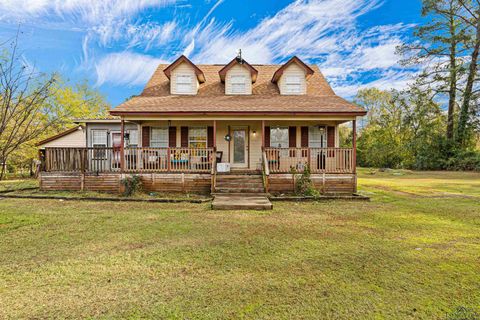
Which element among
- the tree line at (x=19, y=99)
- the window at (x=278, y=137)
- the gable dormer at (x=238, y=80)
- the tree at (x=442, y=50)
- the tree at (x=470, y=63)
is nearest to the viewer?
the tree line at (x=19, y=99)

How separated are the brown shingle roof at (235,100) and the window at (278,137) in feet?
4.90

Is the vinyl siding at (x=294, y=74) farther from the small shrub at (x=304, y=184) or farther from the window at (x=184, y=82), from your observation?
the small shrub at (x=304, y=184)

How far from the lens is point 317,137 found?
12.2 metres

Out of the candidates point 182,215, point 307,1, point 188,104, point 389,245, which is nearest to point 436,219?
point 389,245

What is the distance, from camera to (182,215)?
6.67m

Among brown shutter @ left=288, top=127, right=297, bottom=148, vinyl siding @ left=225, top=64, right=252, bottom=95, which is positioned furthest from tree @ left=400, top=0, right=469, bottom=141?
vinyl siding @ left=225, top=64, right=252, bottom=95

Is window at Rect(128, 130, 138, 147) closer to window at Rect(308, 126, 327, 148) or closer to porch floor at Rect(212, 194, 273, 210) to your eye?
porch floor at Rect(212, 194, 273, 210)

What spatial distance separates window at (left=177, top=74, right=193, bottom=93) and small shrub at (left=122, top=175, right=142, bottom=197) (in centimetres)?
575

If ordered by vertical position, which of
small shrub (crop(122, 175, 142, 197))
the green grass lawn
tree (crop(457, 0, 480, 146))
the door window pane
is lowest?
the green grass lawn

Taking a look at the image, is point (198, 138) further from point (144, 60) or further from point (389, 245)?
point (144, 60)

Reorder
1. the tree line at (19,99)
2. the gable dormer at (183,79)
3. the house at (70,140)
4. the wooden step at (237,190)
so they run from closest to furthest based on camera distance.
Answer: the tree line at (19,99), the wooden step at (237,190), the gable dormer at (183,79), the house at (70,140)

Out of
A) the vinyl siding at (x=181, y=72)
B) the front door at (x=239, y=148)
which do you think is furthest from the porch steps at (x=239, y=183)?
the vinyl siding at (x=181, y=72)

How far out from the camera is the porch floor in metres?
7.50

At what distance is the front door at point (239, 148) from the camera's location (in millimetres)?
12328
